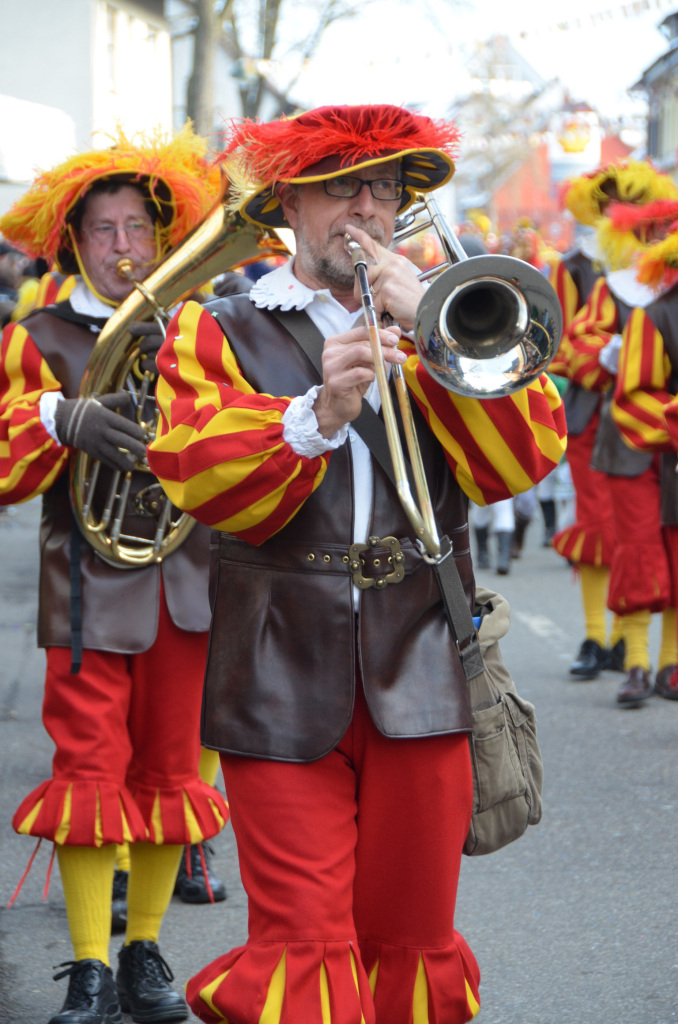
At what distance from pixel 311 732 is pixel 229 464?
497mm

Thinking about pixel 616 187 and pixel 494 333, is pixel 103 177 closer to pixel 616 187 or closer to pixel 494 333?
pixel 494 333

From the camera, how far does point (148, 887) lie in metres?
3.52

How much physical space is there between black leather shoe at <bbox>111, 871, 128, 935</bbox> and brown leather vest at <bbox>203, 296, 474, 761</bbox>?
158cm

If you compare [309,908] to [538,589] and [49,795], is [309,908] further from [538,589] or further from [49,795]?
[538,589]

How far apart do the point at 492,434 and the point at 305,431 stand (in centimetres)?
38

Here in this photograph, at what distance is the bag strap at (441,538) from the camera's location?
256cm

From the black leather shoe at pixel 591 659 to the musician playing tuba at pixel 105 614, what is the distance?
3578mm

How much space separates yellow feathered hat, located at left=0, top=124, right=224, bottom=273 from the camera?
11.9 feet

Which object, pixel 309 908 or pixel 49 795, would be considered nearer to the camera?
pixel 309 908

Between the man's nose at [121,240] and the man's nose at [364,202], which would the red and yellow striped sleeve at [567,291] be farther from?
the man's nose at [364,202]

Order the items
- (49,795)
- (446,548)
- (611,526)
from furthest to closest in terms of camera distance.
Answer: (611,526), (49,795), (446,548)

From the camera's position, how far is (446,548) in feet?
8.46

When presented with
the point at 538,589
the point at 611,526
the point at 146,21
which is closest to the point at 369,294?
the point at 611,526

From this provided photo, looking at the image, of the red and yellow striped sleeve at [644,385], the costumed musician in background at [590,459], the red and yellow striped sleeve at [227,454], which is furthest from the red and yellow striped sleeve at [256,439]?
the costumed musician in background at [590,459]
